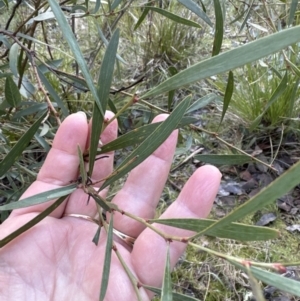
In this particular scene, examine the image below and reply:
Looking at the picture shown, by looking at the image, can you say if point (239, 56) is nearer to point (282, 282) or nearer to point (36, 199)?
point (282, 282)

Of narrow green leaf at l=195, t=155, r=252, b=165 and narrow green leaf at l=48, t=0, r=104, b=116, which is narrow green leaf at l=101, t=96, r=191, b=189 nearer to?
narrow green leaf at l=48, t=0, r=104, b=116

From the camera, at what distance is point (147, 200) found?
0.92 m

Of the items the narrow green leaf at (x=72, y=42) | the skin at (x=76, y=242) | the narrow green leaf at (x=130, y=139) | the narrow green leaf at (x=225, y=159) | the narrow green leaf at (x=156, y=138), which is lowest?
the skin at (x=76, y=242)

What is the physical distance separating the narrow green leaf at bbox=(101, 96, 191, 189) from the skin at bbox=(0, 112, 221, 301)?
235mm

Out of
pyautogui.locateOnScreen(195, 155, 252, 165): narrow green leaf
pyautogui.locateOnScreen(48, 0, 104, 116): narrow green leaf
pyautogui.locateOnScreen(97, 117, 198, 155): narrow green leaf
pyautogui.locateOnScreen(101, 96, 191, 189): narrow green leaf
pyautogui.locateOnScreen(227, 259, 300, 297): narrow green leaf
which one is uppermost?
pyautogui.locateOnScreen(48, 0, 104, 116): narrow green leaf

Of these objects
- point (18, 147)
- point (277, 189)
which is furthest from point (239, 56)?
point (18, 147)

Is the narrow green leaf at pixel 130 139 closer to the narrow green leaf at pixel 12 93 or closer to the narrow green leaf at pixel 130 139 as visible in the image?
the narrow green leaf at pixel 130 139

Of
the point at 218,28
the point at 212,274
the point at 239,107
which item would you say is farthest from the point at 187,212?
the point at 239,107

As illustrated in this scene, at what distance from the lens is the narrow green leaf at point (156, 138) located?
0.52m

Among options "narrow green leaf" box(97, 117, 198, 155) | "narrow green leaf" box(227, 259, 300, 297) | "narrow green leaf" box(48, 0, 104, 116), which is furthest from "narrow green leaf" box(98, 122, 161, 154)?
"narrow green leaf" box(227, 259, 300, 297)

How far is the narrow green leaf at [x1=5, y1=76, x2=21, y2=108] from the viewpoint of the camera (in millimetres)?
808

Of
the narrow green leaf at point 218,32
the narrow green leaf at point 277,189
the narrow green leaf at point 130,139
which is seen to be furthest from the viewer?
the narrow green leaf at point 218,32

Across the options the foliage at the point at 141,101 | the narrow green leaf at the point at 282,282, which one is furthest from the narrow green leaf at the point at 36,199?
the narrow green leaf at the point at 282,282

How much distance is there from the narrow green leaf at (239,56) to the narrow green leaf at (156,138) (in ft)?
0.17
